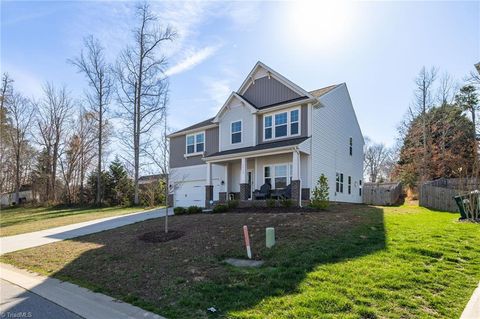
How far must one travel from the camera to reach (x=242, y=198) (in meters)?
18.7

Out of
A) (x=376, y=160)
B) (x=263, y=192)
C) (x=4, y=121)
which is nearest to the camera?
(x=263, y=192)

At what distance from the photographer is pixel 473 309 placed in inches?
192

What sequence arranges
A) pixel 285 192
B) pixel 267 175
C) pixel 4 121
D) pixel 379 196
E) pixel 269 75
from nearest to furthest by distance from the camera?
pixel 285 192, pixel 267 175, pixel 269 75, pixel 379 196, pixel 4 121

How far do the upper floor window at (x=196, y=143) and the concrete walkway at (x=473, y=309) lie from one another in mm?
20042

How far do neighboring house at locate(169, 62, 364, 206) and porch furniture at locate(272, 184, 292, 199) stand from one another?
18.5 inches

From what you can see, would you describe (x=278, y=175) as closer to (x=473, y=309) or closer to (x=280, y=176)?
(x=280, y=176)

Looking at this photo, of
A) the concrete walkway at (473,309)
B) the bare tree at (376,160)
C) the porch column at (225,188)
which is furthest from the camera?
the bare tree at (376,160)

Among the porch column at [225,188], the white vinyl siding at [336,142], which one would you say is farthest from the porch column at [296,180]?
the porch column at [225,188]

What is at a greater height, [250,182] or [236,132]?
[236,132]

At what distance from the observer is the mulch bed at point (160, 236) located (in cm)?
1037

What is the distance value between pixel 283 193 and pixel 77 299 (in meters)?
12.4

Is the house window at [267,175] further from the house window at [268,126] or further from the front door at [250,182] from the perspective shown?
the house window at [268,126]

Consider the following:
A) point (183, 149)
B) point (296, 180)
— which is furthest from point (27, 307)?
point (183, 149)

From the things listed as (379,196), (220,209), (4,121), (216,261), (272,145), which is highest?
(4,121)
